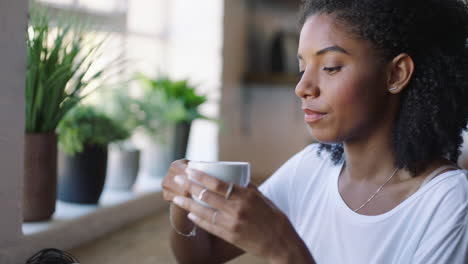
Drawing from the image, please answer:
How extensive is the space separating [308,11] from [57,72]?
0.55m

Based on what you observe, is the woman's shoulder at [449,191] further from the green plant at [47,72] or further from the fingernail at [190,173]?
the green plant at [47,72]

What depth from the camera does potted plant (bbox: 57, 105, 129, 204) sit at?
125cm

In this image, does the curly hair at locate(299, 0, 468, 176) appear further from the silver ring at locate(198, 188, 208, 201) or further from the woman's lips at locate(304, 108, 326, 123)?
the silver ring at locate(198, 188, 208, 201)

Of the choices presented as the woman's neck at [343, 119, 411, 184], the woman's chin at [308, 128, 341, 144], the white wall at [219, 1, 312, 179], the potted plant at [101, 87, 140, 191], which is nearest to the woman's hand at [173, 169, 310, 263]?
the woman's chin at [308, 128, 341, 144]

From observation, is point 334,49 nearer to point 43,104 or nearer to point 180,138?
point 43,104

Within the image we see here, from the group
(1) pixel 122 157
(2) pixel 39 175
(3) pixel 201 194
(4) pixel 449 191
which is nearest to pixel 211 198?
(3) pixel 201 194

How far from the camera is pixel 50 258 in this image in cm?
97

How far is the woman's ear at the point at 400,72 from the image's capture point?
89cm

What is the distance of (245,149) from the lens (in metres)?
2.79

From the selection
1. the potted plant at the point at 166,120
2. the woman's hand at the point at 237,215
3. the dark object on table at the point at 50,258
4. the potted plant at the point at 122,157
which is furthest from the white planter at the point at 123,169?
the woman's hand at the point at 237,215

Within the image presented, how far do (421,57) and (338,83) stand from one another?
0.18m

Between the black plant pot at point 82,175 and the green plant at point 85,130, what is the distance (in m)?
0.02

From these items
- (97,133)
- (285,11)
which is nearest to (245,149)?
(285,11)

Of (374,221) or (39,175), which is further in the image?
(39,175)
